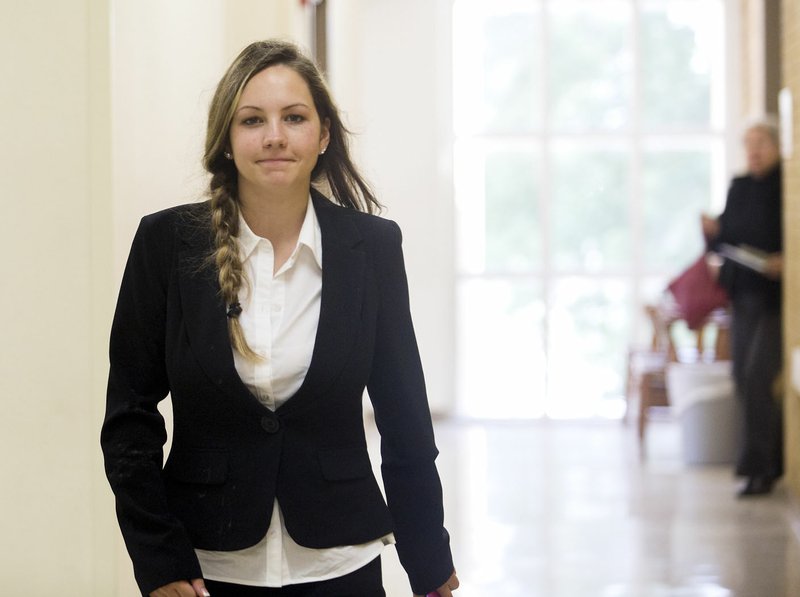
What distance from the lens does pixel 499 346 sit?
1021 cm

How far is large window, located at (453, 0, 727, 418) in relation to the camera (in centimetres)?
1014

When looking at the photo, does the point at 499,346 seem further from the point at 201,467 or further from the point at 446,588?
the point at 201,467

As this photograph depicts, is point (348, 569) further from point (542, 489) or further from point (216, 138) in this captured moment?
point (542, 489)

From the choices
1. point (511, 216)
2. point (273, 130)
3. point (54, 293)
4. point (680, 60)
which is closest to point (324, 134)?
point (273, 130)

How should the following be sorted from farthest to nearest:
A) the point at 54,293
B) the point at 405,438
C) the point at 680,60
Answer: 1. the point at 680,60
2. the point at 54,293
3. the point at 405,438

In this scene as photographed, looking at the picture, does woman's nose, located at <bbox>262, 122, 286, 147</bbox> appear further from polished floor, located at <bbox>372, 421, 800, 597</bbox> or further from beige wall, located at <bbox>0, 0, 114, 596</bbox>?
polished floor, located at <bbox>372, 421, 800, 597</bbox>

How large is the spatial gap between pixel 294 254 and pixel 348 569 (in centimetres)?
51

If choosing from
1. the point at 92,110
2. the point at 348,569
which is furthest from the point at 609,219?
the point at 348,569

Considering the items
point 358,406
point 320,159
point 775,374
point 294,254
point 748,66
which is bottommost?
point 775,374

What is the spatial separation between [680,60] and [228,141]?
342 inches

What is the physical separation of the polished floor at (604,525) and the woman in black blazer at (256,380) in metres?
2.82

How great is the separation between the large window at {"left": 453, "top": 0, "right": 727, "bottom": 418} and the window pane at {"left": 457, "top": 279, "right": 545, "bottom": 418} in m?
0.01

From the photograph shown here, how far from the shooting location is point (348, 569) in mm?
1944

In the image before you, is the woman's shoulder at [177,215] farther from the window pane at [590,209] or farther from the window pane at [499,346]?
the window pane at [590,209]
